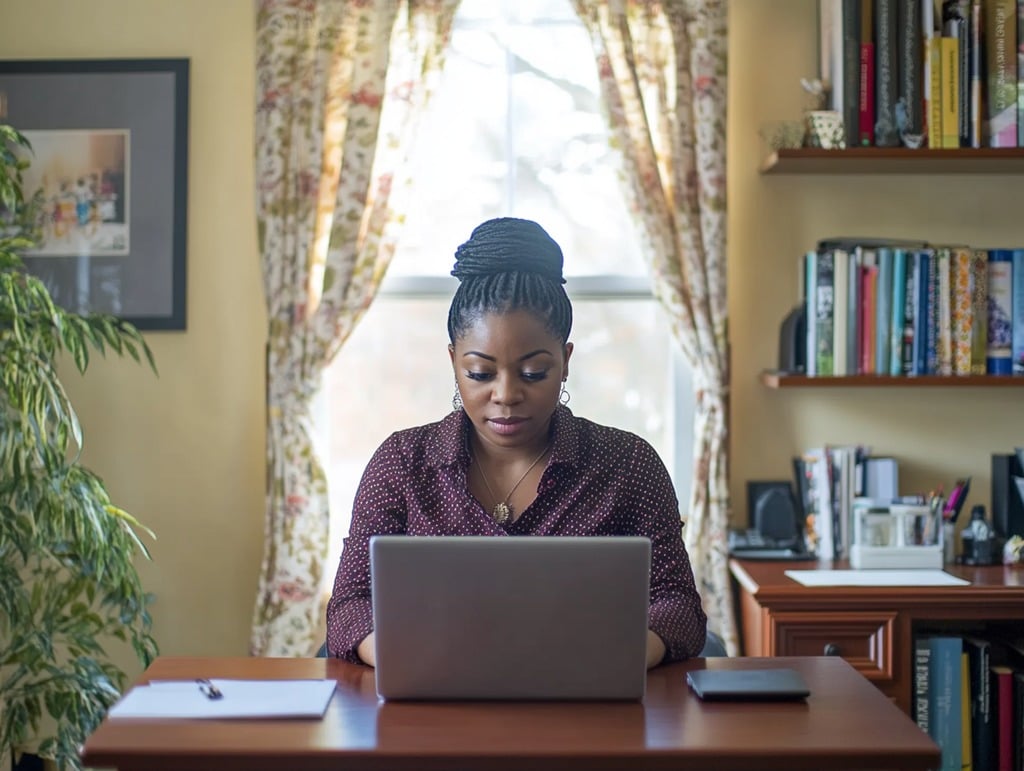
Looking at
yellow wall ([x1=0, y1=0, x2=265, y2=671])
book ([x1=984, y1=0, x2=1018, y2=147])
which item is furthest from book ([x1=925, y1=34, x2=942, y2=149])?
yellow wall ([x1=0, y1=0, x2=265, y2=671])

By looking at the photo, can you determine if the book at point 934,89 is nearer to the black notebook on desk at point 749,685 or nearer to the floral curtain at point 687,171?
the floral curtain at point 687,171

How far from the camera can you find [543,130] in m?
3.24

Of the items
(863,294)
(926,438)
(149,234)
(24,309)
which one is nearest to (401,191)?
(149,234)

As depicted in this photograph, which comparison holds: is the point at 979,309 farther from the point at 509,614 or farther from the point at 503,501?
the point at 509,614

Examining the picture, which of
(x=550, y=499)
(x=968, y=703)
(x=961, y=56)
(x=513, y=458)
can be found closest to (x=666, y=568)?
(x=550, y=499)

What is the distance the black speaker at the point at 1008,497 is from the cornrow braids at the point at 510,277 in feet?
5.54

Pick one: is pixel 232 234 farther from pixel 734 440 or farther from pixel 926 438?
pixel 926 438

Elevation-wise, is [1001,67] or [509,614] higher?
[1001,67]

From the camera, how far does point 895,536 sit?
9.74 feet

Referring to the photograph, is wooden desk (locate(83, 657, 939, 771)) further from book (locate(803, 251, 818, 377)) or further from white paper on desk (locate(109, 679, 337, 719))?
book (locate(803, 251, 818, 377))

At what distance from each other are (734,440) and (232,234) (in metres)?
1.50

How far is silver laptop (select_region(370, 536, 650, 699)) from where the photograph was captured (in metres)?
1.41

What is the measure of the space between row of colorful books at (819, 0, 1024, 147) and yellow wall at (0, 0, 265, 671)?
1.62 m

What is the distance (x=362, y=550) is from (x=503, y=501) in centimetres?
26
